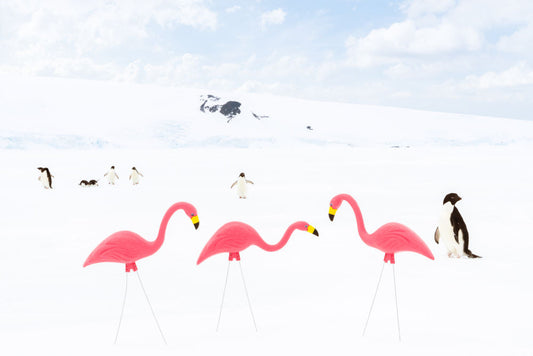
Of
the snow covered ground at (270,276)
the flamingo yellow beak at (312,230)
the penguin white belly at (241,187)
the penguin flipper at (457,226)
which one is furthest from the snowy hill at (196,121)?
the flamingo yellow beak at (312,230)

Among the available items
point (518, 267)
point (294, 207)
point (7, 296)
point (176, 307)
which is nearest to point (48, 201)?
point (294, 207)

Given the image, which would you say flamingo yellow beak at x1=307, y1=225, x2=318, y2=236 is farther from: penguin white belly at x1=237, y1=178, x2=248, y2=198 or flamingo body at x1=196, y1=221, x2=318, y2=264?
penguin white belly at x1=237, y1=178, x2=248, y2=198

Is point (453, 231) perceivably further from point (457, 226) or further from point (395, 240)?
point (395, 240)

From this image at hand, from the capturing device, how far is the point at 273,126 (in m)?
45.4

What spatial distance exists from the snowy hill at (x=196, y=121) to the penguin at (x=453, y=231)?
3254cm

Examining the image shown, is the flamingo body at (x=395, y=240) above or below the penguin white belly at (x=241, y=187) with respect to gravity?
below

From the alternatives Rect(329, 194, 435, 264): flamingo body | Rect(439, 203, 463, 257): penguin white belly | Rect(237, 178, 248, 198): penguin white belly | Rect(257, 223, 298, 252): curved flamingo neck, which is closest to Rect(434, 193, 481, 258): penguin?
Rect(439, 203, 463, 257): penguin white belly

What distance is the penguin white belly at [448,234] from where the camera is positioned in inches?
246

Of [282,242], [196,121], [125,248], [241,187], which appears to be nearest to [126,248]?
[125,248]

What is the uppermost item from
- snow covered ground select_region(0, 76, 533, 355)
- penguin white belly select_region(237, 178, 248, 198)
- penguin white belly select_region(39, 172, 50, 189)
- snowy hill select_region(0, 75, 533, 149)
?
snowy hill select_region(0, 75, 533, 149)

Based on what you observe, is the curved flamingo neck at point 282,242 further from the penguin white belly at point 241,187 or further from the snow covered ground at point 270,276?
the penguin white belly at point 241,187

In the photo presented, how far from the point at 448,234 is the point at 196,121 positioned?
38.7 m

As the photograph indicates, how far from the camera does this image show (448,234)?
20.6ft

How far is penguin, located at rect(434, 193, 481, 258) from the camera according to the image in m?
6.20
